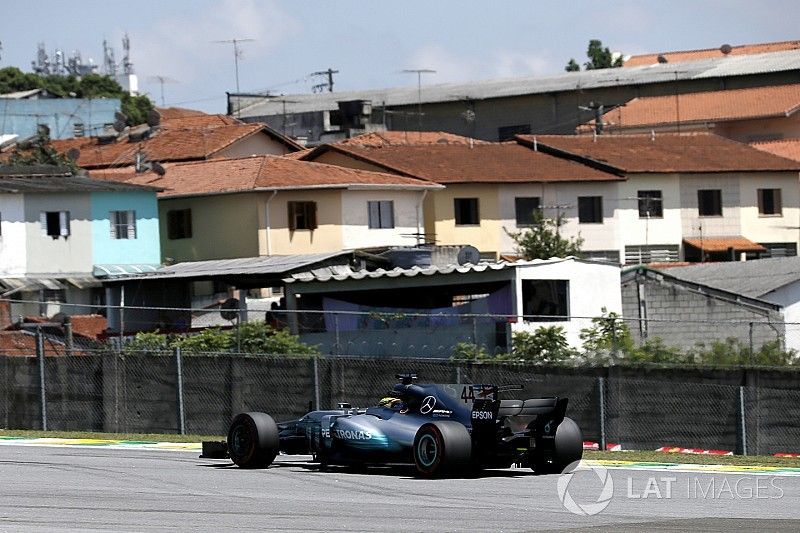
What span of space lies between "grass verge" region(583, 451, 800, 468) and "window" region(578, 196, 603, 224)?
42.9 meters

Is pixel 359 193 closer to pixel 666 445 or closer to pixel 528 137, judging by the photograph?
Result: pixel 528 137

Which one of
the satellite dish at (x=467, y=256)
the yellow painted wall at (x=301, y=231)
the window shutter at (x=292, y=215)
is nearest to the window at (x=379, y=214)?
the yellow painted wall at (x=301, y=231)

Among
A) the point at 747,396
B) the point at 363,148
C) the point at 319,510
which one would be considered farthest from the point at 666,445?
the point at 363,148

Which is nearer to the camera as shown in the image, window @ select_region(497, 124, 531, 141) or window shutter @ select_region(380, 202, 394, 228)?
window shutter @ select_region(380, 202, 394, 228)

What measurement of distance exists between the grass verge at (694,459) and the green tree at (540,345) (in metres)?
9.47

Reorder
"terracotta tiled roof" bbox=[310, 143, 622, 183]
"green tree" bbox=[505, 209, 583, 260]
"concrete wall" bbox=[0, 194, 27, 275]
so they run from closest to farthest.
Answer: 1. "concrete wall" bbox=[0, 194, 27, 275]
2. "green tree" bbox=[505, 209, 583, 260]
3. "terracotta tiled roof" bbox=[310, 143, 622, 183]

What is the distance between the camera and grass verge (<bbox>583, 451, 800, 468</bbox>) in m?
22.5

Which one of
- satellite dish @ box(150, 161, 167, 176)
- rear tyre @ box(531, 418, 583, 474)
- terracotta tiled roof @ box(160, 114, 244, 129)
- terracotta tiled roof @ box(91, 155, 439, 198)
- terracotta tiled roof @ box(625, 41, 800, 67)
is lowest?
rear tyre @ box(531, 418, 583, 474)

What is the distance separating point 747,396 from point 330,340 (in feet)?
36.7

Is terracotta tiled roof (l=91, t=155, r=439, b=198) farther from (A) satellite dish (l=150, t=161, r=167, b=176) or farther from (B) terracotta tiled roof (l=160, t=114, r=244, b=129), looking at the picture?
(B) terracotta tiled roof (l=160, t=114, r=244, b=129)

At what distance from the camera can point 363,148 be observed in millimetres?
70000

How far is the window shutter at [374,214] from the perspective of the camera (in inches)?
2359

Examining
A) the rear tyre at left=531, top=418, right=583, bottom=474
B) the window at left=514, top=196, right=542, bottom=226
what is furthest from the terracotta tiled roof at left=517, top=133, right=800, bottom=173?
the rear tyre at left=531, top=418, right=583, bottom=474

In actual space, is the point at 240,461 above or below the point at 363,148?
below
